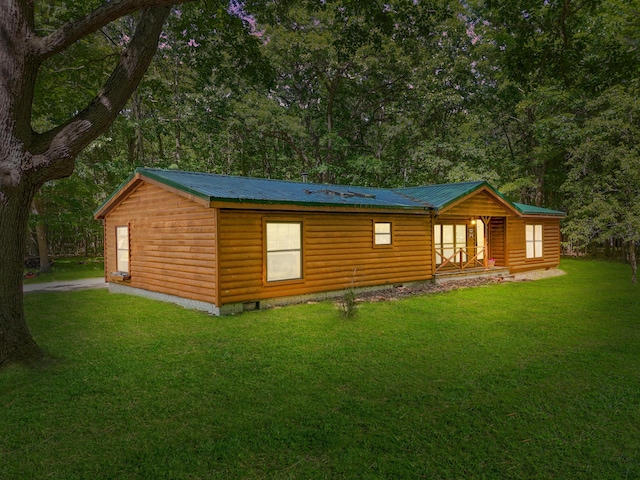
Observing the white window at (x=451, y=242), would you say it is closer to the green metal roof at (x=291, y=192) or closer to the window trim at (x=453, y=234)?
the window trim at (x=453, y=234)

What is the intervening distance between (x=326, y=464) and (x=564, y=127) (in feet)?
83.5

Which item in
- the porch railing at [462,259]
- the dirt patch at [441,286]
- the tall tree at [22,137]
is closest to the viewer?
the tall tree at [22,137]

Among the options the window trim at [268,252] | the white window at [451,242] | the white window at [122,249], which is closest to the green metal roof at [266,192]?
the window trim at [268,252]

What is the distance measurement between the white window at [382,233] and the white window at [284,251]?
10.7 ft

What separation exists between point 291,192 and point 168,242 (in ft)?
13.0

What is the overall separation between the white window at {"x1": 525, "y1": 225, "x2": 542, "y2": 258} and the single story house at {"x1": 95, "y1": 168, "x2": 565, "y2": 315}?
2097mm

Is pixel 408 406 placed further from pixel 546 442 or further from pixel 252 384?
pixel 252 384

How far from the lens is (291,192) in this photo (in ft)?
41.2

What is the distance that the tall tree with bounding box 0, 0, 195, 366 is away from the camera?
570 cm

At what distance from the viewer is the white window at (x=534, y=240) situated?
19.1m

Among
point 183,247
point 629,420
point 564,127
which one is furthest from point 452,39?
point 629,420

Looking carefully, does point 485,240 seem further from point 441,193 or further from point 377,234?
point 377,234

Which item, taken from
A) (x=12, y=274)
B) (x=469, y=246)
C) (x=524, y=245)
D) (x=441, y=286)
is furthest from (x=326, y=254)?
(x=524, y=245)

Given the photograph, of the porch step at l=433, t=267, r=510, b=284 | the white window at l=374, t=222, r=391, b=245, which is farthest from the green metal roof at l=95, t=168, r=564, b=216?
the porch step at l=433, t=267, r=510, b=284
